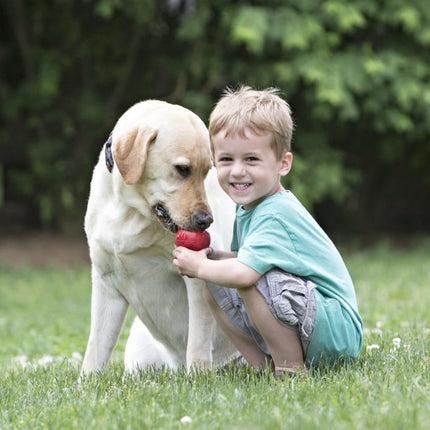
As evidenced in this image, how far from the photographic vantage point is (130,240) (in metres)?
3.52

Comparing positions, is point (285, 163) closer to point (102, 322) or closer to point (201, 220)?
point (201, 220)

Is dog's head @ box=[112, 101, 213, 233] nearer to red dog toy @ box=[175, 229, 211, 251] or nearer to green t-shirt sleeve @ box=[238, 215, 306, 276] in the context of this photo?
Result: red dog toy @ box=[175, 229, 211, 251]

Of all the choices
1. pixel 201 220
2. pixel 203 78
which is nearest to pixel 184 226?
pixel 201 220

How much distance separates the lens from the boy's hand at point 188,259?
3201mm

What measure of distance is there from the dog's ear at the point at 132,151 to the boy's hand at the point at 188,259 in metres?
0.41

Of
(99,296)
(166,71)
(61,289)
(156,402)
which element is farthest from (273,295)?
(166,71)

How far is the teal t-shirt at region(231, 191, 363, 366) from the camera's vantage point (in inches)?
122

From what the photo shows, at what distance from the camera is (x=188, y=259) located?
3215mm

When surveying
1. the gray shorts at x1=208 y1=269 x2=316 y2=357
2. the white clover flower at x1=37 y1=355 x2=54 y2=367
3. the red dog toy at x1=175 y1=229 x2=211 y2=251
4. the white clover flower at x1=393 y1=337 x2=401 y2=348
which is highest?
the red dog toy at x1=175 y1=229 x2=211 y2=251

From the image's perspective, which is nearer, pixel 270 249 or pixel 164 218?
pixel 270 249

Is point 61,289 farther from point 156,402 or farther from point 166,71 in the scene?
point 156,402

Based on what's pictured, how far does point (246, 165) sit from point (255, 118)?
0.22 meters

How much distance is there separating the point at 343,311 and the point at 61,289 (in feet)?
21.1

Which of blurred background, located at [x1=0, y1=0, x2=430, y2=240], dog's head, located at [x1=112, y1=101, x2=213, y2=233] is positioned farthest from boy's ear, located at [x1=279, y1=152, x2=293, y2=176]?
blurred background, located at [x1=0, y1=0, x2=430, y2=240]
